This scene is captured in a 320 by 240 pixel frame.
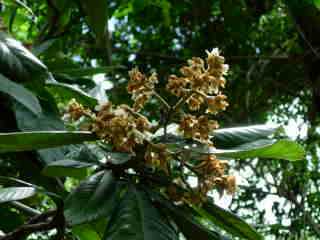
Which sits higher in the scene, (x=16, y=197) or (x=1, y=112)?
(x=1, y=112)

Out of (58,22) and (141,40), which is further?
(141,40)

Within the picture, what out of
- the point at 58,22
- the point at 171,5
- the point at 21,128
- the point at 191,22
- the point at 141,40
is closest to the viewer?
the point at 21,128

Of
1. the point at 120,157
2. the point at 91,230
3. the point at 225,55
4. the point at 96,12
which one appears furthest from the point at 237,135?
the point at 225,55

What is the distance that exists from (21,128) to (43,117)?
0.24 ft

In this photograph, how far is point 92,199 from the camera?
0.94m

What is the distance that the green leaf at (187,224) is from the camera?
95cm

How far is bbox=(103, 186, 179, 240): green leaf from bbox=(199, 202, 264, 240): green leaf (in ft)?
0.41

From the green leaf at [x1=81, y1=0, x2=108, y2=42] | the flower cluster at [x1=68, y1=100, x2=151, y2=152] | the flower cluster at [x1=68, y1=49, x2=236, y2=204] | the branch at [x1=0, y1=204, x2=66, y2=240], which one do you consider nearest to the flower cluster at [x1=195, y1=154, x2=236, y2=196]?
the flower cluster at [x1=68, y1=49, x2=236, y2=204]

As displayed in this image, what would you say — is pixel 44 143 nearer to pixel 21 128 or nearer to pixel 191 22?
pixel 21 128

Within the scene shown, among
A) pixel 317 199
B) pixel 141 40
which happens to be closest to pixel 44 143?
pixel 317 199

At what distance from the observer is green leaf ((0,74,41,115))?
1.08m

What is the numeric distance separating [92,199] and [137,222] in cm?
9

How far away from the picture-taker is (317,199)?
2912 millimetres

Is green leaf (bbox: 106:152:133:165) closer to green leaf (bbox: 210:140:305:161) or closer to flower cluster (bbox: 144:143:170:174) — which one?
flower cluster (bbox: 144:143:170:174)
